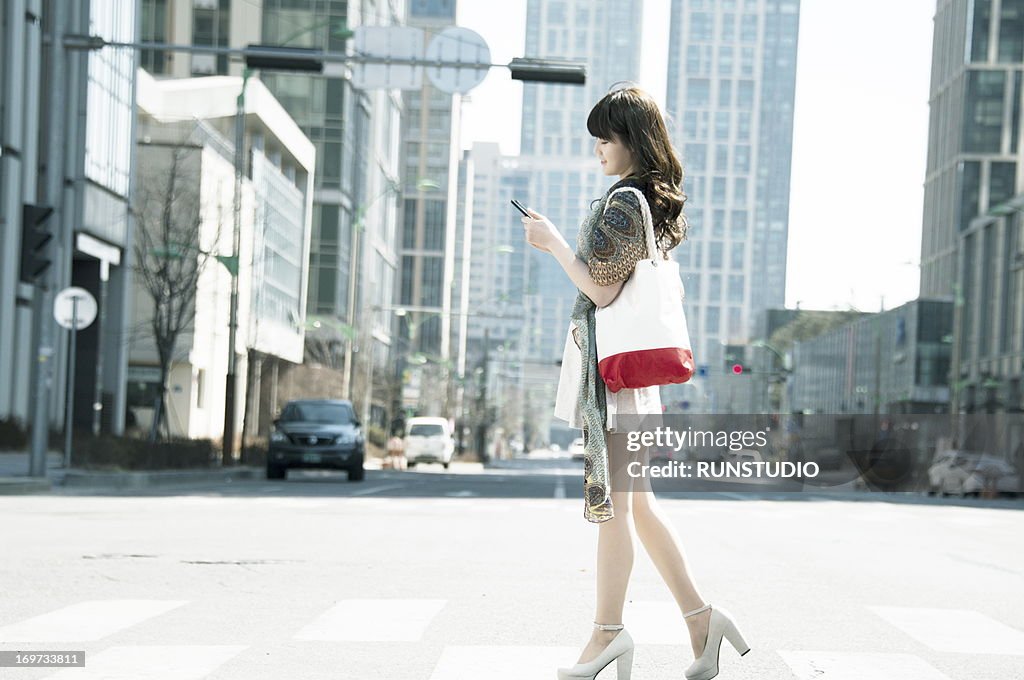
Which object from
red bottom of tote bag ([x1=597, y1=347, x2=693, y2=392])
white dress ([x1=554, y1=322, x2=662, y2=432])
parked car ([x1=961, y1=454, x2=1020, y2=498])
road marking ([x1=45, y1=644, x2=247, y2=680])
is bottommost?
parked car ([x1=961, y1=454, x2=1020, y2=498])

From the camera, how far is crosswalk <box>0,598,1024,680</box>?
5.68 m

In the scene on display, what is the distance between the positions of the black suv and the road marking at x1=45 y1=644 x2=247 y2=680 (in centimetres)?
2259

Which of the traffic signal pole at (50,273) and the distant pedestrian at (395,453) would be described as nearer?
the traffic signal pole at (50,273)

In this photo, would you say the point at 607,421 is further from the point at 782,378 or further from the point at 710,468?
the point at 782,378

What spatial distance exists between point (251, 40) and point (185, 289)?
5215 cm

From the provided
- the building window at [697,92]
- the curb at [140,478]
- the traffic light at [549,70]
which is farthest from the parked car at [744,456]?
the building window at [697,92]

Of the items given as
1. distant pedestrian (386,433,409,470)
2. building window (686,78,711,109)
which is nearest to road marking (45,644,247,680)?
distant pedestrian (386,433,409,470)

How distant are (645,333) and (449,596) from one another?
363cm

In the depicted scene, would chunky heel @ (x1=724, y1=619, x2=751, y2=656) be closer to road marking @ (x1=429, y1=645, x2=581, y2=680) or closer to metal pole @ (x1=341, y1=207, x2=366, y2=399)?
road marking @ (x1=429, y1=645, x2=581, y2=680)

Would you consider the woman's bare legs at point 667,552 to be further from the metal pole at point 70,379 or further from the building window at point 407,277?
the building window at point 407,277

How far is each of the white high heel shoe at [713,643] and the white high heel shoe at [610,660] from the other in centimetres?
19

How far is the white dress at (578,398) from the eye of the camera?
497cm

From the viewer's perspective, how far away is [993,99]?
104m
